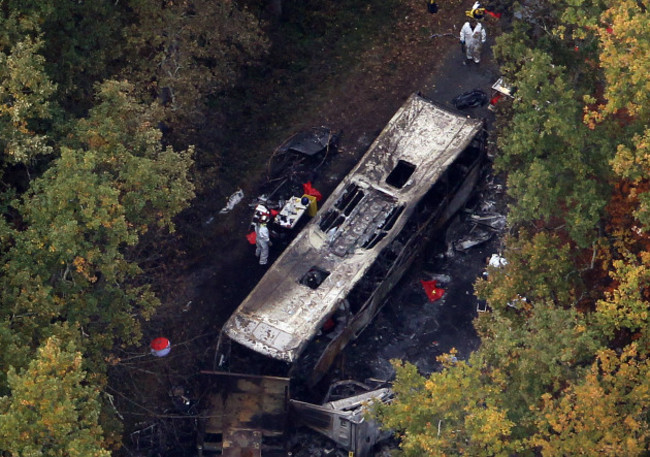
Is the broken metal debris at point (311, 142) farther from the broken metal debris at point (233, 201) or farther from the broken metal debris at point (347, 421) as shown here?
the broken metal debris at point (347, 421)

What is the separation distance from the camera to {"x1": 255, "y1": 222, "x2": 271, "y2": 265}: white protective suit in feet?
80.9

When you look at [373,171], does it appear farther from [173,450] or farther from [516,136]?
[173,450]

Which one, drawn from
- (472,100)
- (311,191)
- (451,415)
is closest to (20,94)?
(311,191)

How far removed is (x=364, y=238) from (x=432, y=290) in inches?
92.6

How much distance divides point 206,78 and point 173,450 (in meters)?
9.11

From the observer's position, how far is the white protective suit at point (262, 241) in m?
24.7

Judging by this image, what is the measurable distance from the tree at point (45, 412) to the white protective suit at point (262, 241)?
26.7 feet

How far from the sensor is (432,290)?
2450 cm

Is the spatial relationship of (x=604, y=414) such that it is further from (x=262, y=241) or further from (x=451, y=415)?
(x=262, y=241)

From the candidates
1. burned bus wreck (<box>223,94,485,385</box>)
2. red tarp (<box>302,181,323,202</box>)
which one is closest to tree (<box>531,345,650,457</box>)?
burned bus wreck (<box>223,94,485,385</box>)

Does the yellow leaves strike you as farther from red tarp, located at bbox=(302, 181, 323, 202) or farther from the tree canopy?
red tarp, located at bbox=(302, 181, 323, 202)

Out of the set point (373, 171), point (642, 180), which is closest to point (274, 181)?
point (373, 171)

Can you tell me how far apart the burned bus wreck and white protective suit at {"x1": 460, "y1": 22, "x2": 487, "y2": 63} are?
12.0 ft

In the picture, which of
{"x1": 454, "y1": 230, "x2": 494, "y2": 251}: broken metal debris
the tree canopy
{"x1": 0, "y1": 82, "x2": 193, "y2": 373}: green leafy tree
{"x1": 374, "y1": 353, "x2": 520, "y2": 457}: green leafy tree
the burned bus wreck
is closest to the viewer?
the tree canopy
